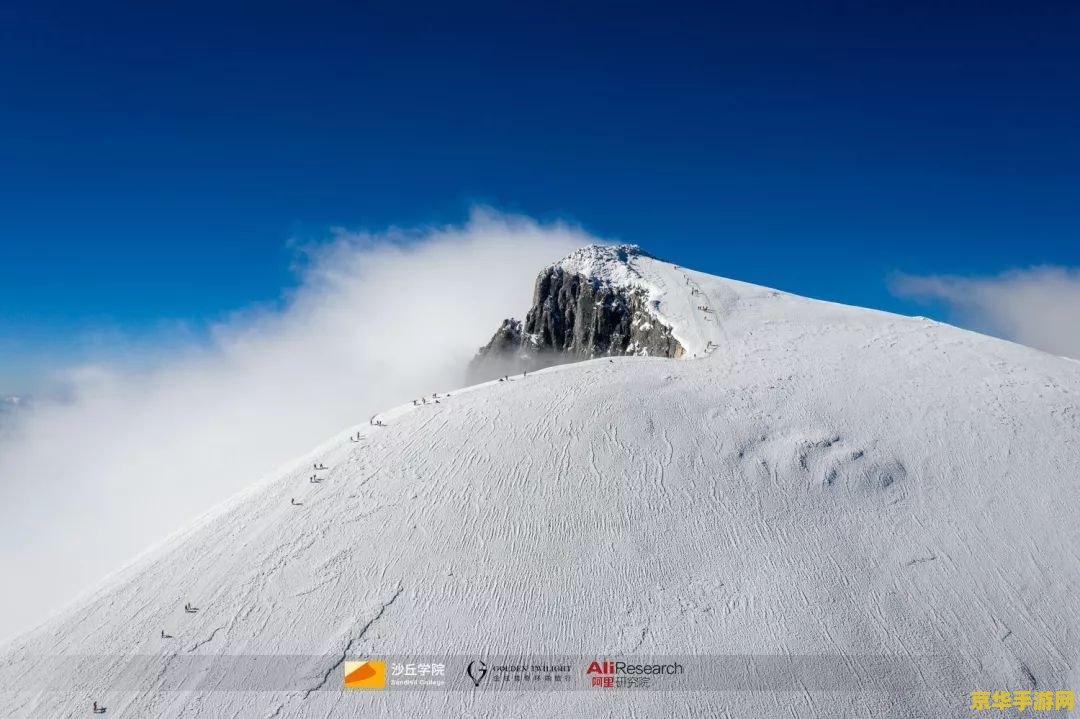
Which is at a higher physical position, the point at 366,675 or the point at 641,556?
the point at 641,556

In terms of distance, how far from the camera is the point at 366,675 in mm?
19078

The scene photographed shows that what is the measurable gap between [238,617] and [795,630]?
62.5 ft

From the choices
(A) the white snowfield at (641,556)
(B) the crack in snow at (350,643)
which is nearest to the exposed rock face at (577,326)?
(A) the white snowfield at (641,556)

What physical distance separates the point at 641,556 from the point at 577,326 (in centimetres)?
4025

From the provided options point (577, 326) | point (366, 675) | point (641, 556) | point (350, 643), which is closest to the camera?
point (366, 675)

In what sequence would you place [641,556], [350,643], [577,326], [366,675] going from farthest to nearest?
[577,326] → [641,556] → [350,643] → [366,675]

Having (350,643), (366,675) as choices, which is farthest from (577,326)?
(366,675)

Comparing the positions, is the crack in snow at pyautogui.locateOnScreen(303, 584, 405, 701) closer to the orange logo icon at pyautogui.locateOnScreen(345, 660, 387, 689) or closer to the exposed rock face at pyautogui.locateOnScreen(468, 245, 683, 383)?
the orange logo icon at pyautogui.locateOnScreen(345, 660, 387, 689)

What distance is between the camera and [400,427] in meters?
32.3

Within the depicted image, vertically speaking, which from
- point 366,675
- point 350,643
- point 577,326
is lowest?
point 366,675

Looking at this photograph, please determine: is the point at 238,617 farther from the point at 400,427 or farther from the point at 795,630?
the point at 795,630

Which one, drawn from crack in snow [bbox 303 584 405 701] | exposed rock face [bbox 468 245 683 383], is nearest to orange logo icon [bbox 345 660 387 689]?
crack in snow [bbox 303 584 405 701]

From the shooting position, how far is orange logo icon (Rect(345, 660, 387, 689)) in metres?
18.9

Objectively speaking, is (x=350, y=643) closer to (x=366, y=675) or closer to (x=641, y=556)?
(x=366, y=675)
